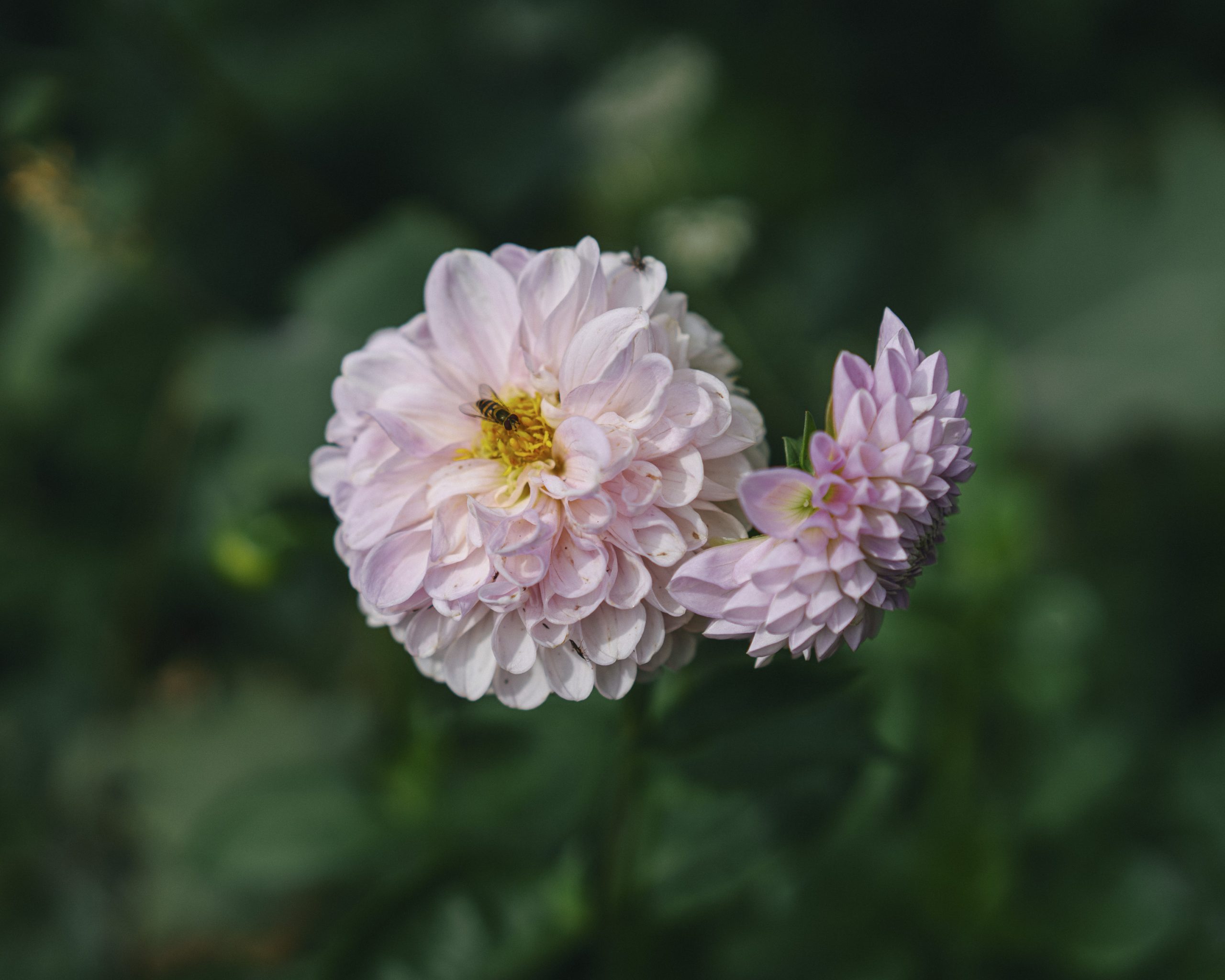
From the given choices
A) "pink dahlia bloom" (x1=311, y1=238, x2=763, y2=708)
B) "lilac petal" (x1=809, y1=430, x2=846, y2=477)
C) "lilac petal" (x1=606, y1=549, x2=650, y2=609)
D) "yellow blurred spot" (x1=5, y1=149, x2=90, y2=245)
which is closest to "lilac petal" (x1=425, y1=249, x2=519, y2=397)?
"pink dahlia bloom" (x1=311, y1=238, x2=763, y2=708)

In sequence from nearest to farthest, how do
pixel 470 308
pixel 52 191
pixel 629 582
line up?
1. pixel 629 582
2. pixel 470 308
3. pixel 52 191

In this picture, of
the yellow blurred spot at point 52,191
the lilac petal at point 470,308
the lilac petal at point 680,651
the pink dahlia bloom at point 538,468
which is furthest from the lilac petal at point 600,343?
the yellow blurred spot at point 52,191

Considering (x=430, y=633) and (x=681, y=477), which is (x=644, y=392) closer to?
(x=681, y=477)

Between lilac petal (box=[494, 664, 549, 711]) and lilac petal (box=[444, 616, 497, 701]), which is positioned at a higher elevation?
lilac petal (box=[444, 616, 497, 701])

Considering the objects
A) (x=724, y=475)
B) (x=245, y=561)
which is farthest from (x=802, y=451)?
(x=245, y=561)

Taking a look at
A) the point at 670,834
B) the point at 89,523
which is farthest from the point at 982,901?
the point at 89,523

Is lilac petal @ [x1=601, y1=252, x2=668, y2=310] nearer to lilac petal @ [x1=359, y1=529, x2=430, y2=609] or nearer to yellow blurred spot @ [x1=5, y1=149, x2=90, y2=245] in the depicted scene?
lilac petal @ [x1=359, y1=529, x2=430, y2=609]

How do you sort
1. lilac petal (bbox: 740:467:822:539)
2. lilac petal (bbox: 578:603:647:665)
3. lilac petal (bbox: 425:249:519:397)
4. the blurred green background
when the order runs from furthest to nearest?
the blurred green background
lilac petal (bbox: 425:249:519:397)
lilac petal (bbox: 578:603:647:665)
lilac petal (bbox: 740:467:822:539)

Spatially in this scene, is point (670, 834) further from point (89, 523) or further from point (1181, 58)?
point (1181, 58)
